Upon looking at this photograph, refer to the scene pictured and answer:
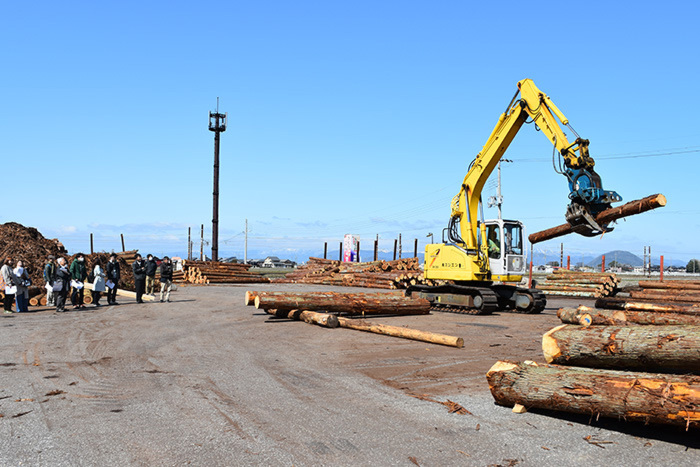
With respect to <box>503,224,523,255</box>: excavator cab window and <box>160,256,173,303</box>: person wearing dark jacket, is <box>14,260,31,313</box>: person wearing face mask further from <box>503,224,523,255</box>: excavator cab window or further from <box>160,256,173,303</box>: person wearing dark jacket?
<box>503,224,523,255</box>: excavator cab window

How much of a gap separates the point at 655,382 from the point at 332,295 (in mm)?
10812

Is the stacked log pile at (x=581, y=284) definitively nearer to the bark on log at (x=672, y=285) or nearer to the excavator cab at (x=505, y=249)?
the bark on log at (x=672, y=285)

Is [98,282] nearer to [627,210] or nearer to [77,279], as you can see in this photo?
[77,279]

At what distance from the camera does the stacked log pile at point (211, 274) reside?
121 ft

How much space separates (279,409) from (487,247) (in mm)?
12752

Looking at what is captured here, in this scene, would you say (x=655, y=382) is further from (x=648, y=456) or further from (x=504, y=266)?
(x=504, y=266)

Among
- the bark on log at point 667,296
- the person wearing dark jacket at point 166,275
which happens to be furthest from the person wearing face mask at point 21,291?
the bark on log at point 667,296

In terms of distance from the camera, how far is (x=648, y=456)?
17.8ft

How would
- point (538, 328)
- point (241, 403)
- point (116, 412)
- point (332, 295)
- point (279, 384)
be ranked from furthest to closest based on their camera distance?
point (332, 295), point (538, 328), point (279, 384), point (241, 403), point (116, 412)

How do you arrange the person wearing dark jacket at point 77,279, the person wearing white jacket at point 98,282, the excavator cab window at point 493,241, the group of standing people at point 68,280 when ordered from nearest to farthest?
1. the group of standing people at point 68,280
2. the excavator cab window at point 493,241
3. the person wearing dark jacket at point 77,279
4. the person wearing white jacket at point 98,282

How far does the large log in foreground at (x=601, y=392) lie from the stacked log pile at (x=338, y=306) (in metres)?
5.46

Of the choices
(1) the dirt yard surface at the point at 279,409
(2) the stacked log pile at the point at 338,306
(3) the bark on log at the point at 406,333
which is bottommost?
(1) the dirt yard surface at the point at 279,409

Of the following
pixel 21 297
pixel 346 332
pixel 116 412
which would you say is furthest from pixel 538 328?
pixel 21 297

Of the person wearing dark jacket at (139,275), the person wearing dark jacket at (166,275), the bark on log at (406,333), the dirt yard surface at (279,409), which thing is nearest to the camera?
the dirt yard surface at (279,409)
